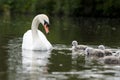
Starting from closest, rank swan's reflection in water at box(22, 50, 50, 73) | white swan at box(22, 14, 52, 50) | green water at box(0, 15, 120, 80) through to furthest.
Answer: green water at box(0, 15, 120, 80), swan's reflection in water at box(22, 50, 50, 73), white swan at box(22, 14, 52, 50)

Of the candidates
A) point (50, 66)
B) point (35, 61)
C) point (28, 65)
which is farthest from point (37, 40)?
point (50, 66)

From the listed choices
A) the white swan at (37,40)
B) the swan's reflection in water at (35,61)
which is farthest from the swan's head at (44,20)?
the swan's reflection in water at (35,61)

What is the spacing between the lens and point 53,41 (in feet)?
91.1

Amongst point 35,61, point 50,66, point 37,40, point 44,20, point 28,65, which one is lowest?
point 50,66

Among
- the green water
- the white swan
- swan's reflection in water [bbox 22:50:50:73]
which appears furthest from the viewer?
the white swan

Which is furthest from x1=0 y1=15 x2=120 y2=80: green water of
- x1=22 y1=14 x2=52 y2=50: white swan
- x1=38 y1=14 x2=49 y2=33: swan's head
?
x1=38 y1=14 x2=49 y2=33: swan's head

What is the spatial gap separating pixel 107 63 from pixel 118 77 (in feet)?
9.99

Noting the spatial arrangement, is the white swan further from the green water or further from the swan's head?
the green water

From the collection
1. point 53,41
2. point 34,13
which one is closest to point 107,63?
point 53,41

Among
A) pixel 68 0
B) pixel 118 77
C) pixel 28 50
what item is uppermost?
pixel 68 0

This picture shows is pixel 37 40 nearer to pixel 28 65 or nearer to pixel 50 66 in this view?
pixel 28 65

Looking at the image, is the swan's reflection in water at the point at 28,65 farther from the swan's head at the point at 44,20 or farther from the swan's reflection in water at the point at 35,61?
the swan's head at the point at 44,20

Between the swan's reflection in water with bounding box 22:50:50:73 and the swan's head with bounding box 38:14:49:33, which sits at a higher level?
the swan's head with bounding box 38:14:49:33

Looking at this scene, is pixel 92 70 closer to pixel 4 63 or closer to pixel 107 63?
pixel 107 63
